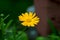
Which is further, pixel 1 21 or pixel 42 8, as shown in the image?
pixel 42 8

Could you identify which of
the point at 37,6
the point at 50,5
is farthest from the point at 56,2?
the point at 37,6

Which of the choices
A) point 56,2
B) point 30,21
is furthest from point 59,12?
point 30,21

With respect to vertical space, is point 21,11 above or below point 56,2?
below

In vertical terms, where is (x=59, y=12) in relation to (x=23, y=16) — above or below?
above

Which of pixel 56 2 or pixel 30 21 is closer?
pixel 30 21

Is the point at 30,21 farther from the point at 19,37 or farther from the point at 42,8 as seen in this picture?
the point at 42,8

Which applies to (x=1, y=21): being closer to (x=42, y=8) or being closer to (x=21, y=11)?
(x=21, y=11)

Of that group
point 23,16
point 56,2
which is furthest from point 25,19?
point 56,2
